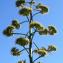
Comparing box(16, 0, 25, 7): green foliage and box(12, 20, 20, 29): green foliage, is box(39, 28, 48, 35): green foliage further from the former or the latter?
box(16, 0, 25, 7): green foliage

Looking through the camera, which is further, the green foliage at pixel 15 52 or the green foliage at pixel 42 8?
the green foliage at pixel 42 8

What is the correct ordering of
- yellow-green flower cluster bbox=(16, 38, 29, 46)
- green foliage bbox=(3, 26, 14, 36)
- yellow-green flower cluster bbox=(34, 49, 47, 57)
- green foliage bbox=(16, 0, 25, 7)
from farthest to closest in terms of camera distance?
green foliage bbox=(16, 0, 25, 7)
green foliage bbox=(3, 26, 14, 36)
yellow-green flower cluster bbox=(34, 49, 47, 57)
yellow-green flower cluster bbox=(16, 38, 29, 46)

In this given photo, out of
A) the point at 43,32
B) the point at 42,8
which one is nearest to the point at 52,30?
the point at 43,32

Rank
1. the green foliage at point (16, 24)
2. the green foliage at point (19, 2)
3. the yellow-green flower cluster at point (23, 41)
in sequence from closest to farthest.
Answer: the yellow-green flower cluster at point (23, 41), the green foliage at point (16, 24), the green foliage at point (19, 2)

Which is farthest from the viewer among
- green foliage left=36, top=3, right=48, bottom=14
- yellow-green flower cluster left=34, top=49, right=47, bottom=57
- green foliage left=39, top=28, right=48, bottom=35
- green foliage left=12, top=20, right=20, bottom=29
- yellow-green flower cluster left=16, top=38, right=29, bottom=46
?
green foliage left=36, top=3, right=48, bottom=14

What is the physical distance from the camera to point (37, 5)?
22188 mm

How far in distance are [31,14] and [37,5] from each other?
834 millimetres

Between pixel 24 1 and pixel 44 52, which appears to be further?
pixel 24 1

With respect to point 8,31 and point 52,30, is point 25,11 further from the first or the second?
point 52,30

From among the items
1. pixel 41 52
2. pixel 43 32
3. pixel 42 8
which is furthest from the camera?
pixel 42 8

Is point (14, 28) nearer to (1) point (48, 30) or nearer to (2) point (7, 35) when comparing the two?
(2) point (7, 35)

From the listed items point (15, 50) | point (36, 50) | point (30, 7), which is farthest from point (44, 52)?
point (30, 7)

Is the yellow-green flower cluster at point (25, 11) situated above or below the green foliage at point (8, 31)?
above

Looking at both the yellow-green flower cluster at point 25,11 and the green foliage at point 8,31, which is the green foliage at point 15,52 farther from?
the yellow-green flower cluster at point 25,11
